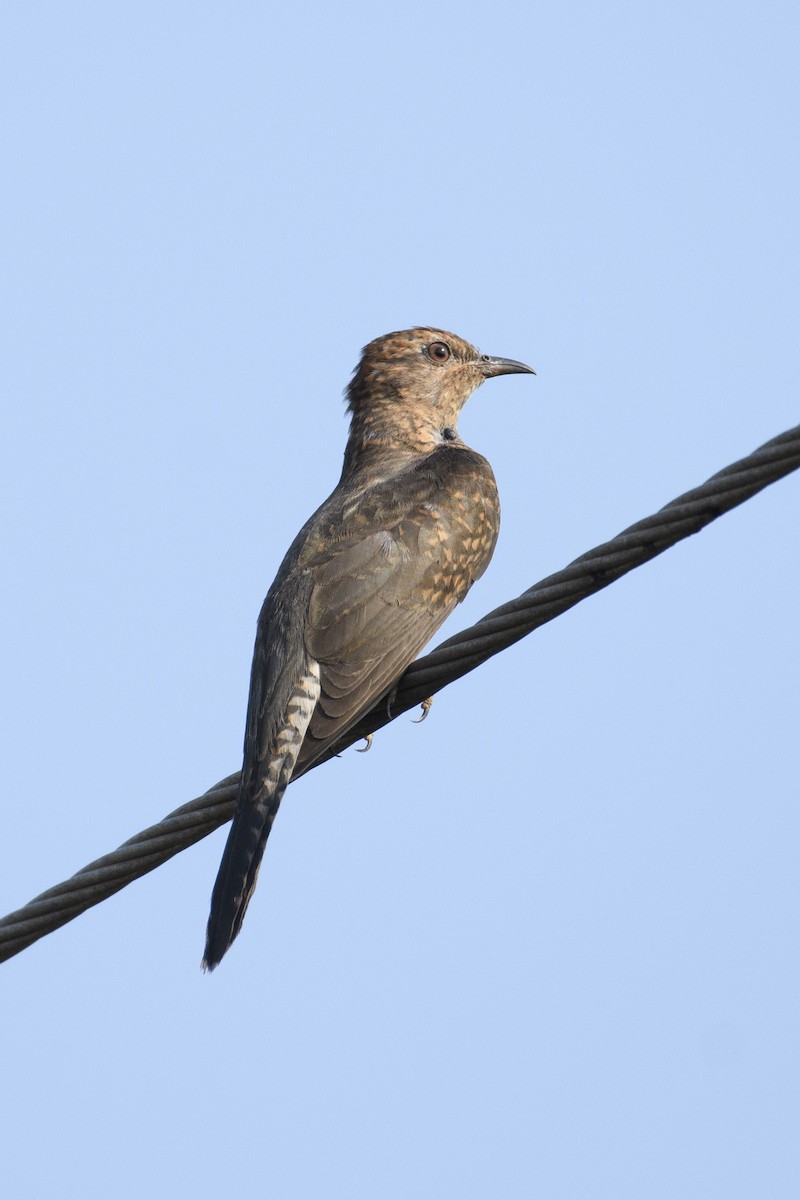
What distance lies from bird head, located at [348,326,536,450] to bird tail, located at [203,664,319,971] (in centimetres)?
287

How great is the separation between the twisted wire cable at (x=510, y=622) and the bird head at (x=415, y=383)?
11.2 feet

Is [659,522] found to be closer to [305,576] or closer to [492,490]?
[305,576]

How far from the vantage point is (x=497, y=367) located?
8.71m

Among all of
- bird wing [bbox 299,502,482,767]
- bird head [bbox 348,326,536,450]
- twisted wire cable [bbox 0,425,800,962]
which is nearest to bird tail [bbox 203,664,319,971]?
bird wing [bbox 299,502,482,767]

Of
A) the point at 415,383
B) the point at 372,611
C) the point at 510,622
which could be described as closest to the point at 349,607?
the point at 372,611

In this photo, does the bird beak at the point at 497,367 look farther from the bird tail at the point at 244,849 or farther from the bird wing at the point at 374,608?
the bird tail at the point at 244,849

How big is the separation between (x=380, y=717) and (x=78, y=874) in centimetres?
181

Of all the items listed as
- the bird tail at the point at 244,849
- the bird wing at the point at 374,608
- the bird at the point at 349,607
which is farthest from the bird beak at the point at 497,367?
the bird tail at the point at 244,849

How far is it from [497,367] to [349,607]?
9.72 ft

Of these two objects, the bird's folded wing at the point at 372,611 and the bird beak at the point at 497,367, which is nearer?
the bird's folded wing at the point at 372,611

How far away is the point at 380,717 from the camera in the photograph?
6.02m

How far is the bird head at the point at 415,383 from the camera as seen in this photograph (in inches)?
321

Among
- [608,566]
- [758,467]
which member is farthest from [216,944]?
[758,467]

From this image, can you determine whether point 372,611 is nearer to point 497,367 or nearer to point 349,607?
point 349,607
